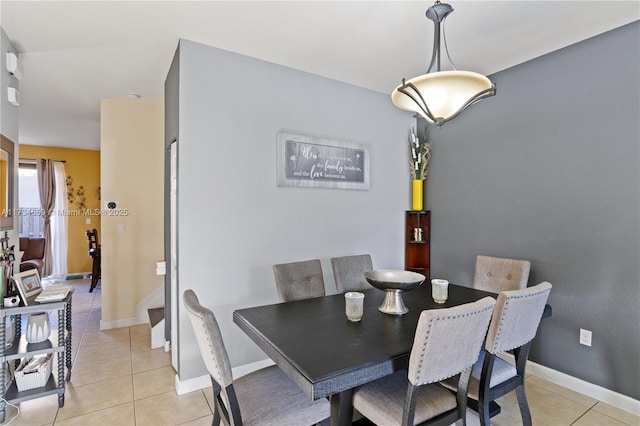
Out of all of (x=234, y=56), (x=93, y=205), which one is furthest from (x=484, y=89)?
(x=93, y=205)

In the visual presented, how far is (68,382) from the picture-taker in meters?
2.58

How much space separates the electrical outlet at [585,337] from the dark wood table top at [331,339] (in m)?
1.14

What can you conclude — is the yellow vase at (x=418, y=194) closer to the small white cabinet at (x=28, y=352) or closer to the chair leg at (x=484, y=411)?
the chair leg at (x=484, y=411)

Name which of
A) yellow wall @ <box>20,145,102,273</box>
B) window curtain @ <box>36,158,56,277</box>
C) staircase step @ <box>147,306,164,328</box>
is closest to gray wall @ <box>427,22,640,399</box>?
staircase step @ <box>147,306,164,328</box>

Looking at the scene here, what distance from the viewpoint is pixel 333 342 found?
1521mm

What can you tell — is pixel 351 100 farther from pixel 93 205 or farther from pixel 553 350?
pixel 93 205

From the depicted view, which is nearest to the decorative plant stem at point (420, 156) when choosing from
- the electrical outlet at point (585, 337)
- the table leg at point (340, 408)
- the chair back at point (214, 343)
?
the electrical outlet at point (585, 337)

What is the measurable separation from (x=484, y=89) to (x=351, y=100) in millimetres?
1743

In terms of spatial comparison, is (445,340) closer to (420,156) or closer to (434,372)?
(434,372)

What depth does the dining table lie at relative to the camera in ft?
4.18

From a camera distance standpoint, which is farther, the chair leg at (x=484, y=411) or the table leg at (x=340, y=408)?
the chair leg at (x=484, y=411)

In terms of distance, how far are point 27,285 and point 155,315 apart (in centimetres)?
151

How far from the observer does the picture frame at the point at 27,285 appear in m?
2.17

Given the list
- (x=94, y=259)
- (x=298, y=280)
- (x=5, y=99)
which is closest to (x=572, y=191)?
(x=298, y=280)
